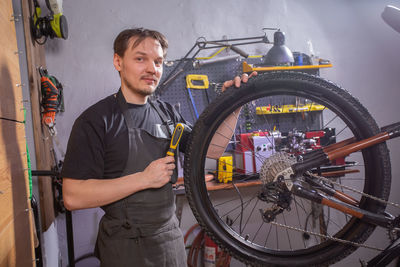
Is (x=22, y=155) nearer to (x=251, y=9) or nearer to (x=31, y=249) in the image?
(x=31, y=249)

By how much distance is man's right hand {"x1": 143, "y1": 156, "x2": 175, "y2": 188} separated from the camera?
1.03 m

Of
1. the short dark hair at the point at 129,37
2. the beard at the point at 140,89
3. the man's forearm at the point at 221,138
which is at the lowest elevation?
the man's forearm at the point at 221,138

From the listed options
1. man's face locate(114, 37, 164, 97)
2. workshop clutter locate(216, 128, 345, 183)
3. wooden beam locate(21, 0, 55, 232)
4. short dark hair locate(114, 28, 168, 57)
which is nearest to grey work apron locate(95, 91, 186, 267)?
man's face locate(114, 37, 164, 97)

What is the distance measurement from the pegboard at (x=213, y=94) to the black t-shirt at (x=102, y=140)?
1.05 metres

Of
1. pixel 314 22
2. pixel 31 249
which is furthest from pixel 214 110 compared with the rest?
pixel 314 22

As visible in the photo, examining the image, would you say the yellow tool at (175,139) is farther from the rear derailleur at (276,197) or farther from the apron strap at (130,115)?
the rear derailleur at (276,197)

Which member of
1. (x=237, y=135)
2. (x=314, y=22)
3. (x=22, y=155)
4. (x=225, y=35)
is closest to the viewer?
(x=22, y=155)

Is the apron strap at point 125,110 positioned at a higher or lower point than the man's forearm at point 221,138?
higher

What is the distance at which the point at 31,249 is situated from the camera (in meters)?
1.02

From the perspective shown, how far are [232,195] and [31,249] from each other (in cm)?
164

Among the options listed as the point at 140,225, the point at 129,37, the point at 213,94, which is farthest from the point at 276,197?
the point at 213,94

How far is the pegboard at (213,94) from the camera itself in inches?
89.8

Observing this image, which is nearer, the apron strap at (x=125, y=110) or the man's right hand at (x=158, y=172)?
the man's right hand at (x=158, y=172)

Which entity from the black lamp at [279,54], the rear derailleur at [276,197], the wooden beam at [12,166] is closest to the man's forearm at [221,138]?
the rear derailleur at [276,197]
